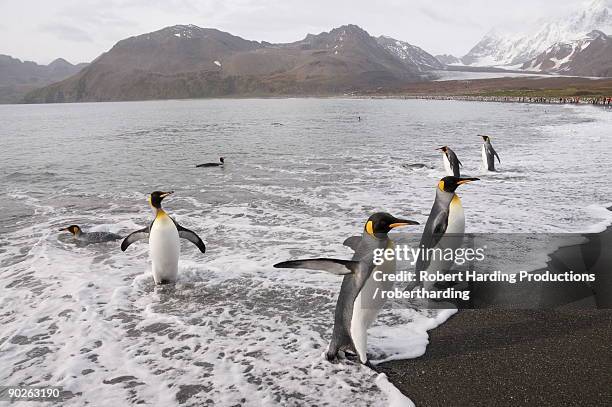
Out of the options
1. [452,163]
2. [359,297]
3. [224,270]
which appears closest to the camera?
[359,297]

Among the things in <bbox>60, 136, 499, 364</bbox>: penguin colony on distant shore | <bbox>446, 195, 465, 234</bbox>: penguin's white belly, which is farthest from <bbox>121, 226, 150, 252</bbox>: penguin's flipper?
<bbox>446, 195, 465, 234</bbox>: penguin's white belly

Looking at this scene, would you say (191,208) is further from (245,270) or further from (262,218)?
(245,270)

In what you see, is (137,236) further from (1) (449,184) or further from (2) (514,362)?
(2) (514,362)

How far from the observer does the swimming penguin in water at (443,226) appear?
5555 mm

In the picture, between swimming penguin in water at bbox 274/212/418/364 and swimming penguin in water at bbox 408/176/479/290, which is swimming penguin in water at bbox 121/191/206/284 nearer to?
swimming penguin in water at bbox 274/212/418/364

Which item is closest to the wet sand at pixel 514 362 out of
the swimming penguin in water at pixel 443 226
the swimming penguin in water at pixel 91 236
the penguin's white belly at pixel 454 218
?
the swimming penguin in water at pixel 443 226

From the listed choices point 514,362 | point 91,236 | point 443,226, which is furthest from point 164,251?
point 514,362

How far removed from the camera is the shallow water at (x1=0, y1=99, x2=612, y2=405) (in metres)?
4.04

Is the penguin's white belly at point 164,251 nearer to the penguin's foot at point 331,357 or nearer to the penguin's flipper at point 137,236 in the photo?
the penguin's flipper at point 137,236

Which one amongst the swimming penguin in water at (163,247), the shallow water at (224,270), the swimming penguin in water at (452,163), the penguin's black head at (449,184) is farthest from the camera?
the swimming penguin in water at (452,163)

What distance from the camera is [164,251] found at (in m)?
6.08

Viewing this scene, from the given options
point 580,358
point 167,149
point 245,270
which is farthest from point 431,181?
point 167,149

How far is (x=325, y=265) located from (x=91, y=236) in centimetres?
586

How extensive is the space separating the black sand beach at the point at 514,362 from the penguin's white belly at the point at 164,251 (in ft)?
10.9
